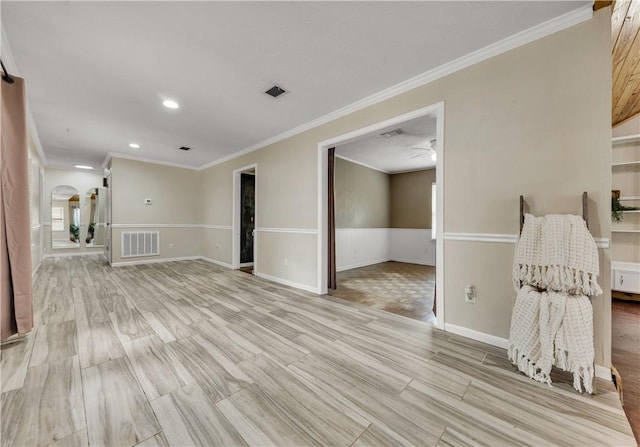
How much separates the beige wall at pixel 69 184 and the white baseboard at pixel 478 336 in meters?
9.16

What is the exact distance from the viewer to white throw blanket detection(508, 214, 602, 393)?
1479 mm

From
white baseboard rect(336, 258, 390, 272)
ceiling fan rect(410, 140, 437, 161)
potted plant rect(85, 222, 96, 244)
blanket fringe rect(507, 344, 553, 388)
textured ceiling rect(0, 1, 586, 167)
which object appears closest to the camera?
blanket fringe rect(507, 344, 553, 388)

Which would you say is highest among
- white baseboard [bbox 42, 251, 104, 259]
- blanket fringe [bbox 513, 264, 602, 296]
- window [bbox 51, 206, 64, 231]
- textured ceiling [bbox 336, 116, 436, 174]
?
textured ceiling [bbox 336, 116, 436, 174]

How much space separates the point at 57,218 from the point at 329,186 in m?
7.86

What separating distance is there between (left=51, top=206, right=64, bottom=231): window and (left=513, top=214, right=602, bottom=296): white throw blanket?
32.4ft

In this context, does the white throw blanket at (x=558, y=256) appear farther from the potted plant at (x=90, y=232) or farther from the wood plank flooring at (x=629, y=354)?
the potted plant at (x=90, y=232)

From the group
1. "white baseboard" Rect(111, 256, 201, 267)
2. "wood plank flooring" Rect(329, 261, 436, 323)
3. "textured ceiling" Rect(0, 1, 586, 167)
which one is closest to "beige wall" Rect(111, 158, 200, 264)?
"white baseboard" Rect(111, 256, 201, 267)

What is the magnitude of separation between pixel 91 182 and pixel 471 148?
9344 millimetres

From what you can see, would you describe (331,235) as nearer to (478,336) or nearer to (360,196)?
(478,336)

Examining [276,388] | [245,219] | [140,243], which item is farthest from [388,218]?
[140,243]

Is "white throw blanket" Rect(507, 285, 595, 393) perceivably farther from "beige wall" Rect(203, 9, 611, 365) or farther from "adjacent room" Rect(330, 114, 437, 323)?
"adjacent room" Rect(330, 114, 437, 323)

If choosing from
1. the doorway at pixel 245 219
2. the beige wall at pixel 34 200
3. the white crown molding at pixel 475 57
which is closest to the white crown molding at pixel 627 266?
the white crown molding at pixel 475 57

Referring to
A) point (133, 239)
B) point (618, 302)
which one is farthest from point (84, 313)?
point (618, 302)

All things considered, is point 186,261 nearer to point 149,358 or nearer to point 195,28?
point 149,358
